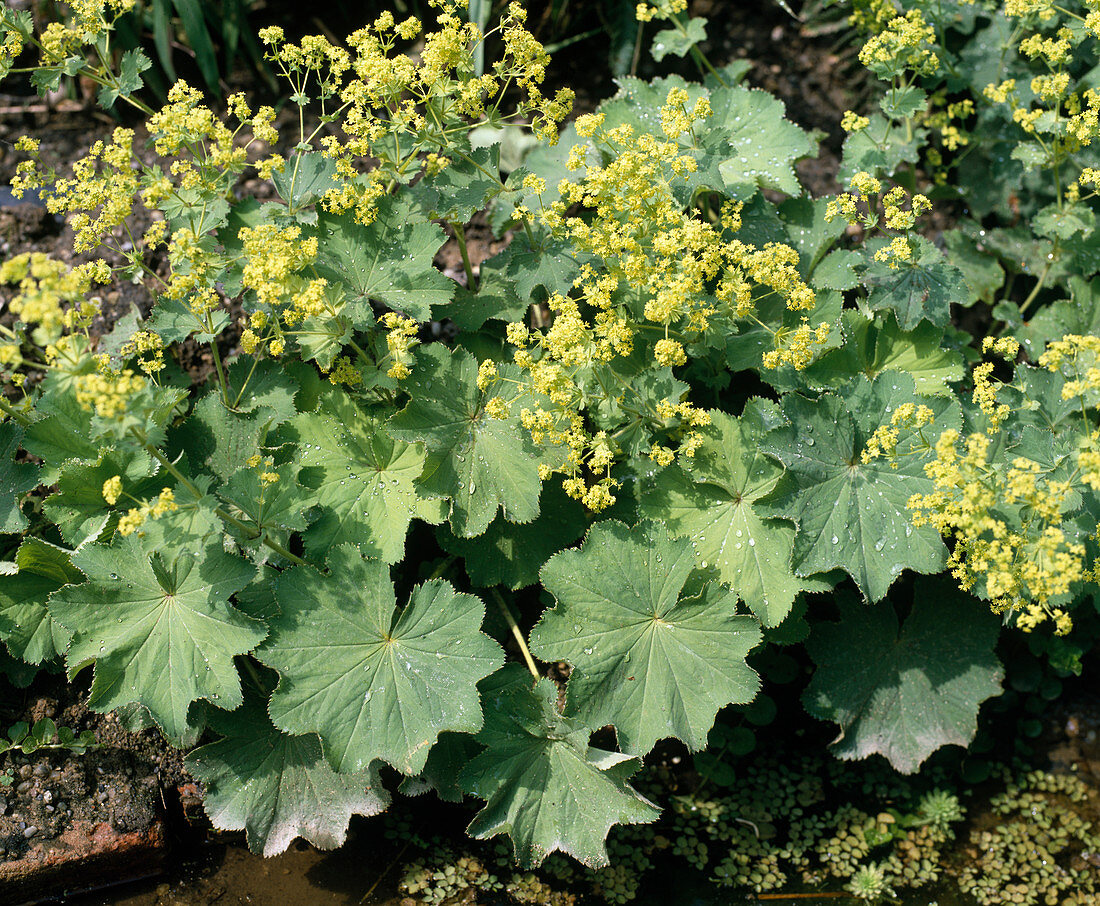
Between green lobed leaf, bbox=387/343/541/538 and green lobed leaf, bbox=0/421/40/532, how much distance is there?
48.1 inches

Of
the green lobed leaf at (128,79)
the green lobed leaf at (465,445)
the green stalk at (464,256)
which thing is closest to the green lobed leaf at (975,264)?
the green stalk at (464,256)

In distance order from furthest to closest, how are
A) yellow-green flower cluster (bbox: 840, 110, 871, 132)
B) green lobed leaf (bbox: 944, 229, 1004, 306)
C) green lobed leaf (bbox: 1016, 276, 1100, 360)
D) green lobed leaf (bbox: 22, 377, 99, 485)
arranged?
green lobed leaf (bbox: 944, 229, 1004, 306) < green lobed leaf (bbox: 1016, 276, 1100, 360) < yellow-green flower cluster (bbox: 840, 110, 871, 132) < green lobed leaf (bbox: 22, 377, 99, 485)

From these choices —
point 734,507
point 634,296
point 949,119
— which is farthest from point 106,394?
point 949,119

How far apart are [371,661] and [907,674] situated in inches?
76.7

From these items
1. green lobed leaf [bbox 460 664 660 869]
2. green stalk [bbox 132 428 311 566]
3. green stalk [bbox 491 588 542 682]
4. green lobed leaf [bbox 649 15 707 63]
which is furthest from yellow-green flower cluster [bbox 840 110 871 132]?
green stalk [bbox 132 428 311 566]

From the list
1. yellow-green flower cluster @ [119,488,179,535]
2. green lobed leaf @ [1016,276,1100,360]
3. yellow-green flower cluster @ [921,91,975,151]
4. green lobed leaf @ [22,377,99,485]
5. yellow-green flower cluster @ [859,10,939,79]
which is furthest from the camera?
yellow-green flower cluster @ [921,91,975,151]

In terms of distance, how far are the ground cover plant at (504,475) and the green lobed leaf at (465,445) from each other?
1 cm

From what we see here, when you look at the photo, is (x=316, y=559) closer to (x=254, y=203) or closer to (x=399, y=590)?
(x=399, y=590)

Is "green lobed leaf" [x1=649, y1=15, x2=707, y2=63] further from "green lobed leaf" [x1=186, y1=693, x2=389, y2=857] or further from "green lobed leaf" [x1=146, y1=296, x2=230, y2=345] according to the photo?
"green lobed leaf" [x1=186, y1=693, x2=389, y2=857]

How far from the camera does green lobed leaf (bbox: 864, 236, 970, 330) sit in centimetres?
347

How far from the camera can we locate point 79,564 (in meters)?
2.88

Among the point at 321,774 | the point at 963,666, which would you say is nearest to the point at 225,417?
the point at 321,774

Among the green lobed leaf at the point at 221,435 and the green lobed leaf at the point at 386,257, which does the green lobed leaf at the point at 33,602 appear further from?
the green lobed leaf at the point at 386,257

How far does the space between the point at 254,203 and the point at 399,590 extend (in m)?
1.55
